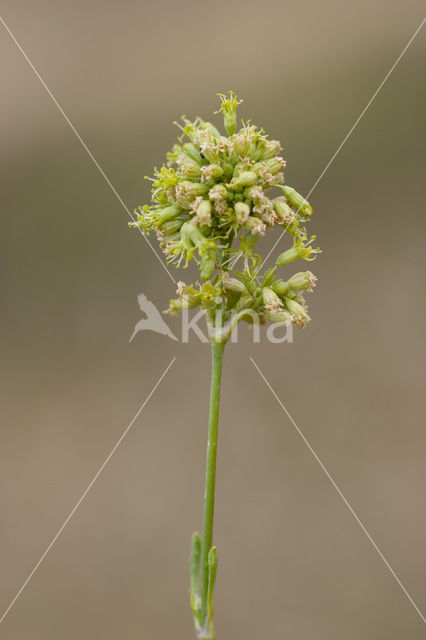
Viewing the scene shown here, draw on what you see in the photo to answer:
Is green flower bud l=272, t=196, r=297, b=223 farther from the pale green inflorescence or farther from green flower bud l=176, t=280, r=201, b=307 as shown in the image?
green flower bud l=176, t=280, r=201, b=307

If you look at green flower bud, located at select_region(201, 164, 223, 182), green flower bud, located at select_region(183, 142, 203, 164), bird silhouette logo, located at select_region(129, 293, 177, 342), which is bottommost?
green flower bud, located at select_region(201, 164, 223, 182)

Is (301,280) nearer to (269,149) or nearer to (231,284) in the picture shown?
(231,284)

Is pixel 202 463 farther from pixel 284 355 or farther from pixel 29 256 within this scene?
pixel 29 256

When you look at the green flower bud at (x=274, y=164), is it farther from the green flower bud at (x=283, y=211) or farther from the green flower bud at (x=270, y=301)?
the green flower bud at (x=270, y=301)

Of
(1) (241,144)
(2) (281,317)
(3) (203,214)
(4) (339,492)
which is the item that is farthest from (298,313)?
(4) (339,492)

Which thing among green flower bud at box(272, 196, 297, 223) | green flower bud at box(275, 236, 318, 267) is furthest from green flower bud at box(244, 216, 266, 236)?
green flower bud at box(275, 236, 318, 267)

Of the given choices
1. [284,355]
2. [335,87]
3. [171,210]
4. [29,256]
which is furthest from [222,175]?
[29,256]

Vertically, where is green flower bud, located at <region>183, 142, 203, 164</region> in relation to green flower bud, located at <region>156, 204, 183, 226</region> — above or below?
above
